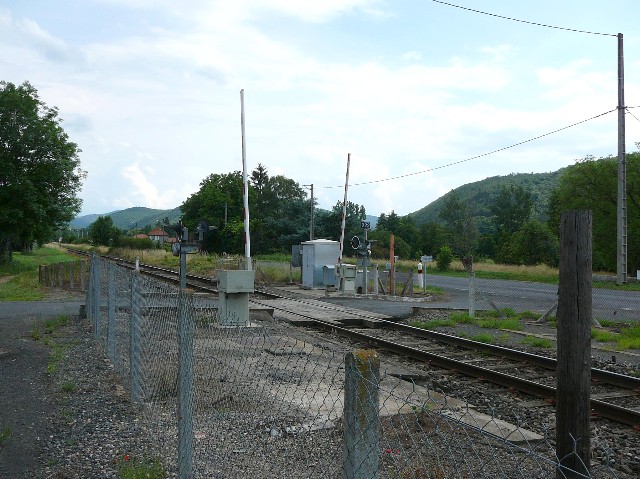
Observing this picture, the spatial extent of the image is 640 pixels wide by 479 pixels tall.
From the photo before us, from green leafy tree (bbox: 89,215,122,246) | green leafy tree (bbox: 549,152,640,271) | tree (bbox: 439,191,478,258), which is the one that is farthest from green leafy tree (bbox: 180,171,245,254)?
green leafy tree (bbox: 549,152,640,271)

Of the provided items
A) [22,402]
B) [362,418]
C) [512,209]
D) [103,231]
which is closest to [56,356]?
[22,402]

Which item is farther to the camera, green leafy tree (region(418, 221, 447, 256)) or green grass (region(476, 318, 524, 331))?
green leafy tree (region(418, 221, 447, 256))

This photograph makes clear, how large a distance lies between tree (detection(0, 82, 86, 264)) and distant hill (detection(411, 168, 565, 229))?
341ft

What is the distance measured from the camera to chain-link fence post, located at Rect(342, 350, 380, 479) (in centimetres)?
271

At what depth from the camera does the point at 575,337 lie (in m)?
3.05

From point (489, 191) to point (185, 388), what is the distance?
169674mm

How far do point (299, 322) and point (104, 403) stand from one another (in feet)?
30.0

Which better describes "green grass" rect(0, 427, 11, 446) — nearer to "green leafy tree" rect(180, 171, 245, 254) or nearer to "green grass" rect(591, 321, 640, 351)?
"green grass" rect(591, 321, 640, 351)

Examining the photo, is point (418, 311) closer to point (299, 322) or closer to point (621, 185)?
point (299, 322)

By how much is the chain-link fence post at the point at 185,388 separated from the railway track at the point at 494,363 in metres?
4.97

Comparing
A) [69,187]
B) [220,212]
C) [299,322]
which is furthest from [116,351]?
[220,212]

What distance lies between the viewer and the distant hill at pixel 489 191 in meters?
152

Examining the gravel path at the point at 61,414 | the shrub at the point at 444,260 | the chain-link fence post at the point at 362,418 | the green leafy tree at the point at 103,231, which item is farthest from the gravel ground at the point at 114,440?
the green leafy tree at the point at 103,231

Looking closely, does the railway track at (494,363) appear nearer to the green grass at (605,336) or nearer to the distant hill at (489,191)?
the green grass at (605,336)
